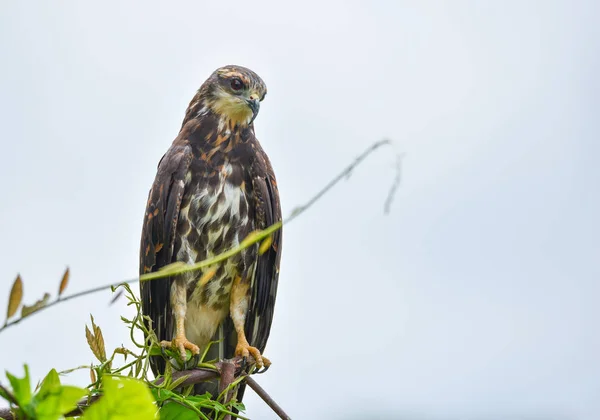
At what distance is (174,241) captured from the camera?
13.4 ft

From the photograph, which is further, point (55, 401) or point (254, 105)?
point (254, 105)

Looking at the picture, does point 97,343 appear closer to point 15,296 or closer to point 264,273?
point 15,296

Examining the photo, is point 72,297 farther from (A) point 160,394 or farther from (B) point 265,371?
(B) point 265,371

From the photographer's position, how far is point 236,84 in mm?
4387

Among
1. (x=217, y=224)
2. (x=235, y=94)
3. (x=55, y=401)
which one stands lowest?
(x=55, y=401)

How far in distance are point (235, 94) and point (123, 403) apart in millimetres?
3690

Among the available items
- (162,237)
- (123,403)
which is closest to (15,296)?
(123,403)

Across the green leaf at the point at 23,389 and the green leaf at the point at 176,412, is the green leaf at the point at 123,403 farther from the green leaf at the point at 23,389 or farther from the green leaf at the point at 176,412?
the green leaf at the point at 176,412

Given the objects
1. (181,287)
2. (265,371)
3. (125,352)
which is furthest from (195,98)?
(125,352)

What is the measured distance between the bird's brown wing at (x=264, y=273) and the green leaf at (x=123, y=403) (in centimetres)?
341

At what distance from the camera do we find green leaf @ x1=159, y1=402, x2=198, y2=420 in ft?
4.97

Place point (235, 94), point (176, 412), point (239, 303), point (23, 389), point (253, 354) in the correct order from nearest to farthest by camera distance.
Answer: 1. point (23, 389)
2. point (176, 412)
3. point (253, 354)
4. point (239, 303)
5. point (235, 94)

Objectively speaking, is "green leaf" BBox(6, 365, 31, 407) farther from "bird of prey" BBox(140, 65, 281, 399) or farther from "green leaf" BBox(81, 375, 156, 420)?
"bird of prey" BBox(140, 65, 281, 399)

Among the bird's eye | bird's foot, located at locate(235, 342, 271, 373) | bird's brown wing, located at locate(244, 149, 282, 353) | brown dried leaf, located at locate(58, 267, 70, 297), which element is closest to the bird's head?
the bird's eye
